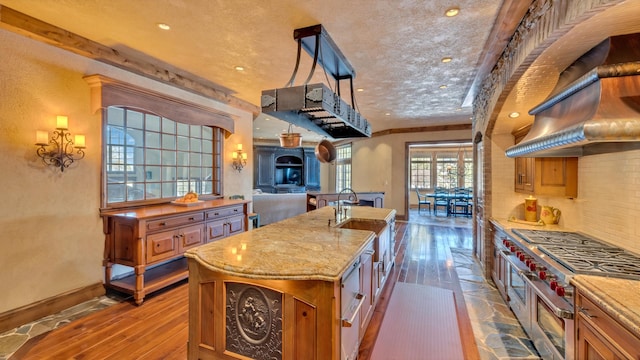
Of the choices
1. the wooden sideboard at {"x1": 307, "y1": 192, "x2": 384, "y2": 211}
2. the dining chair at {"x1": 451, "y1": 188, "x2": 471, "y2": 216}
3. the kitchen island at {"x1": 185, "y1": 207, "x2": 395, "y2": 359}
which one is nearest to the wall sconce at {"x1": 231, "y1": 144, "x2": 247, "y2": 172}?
the wooden sideboard at {"x1": 307, "y1": 192, "x2": 384, "y2": 211}

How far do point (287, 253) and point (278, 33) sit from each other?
2.08m

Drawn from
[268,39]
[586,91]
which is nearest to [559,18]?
[586,91]

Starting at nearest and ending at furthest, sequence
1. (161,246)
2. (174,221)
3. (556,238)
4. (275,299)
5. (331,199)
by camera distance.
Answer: (275,299) < (556,238) < (161,246) < (174,221) < (331,199)

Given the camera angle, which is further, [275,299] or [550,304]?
[550,304]

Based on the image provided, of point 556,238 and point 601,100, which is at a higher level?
point 601,100

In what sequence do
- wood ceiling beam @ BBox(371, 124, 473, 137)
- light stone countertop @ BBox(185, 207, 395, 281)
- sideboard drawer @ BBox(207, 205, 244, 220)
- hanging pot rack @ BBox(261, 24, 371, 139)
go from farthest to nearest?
wood ceiling beam @ BBox(371, 124, 473, 137) < sideboard drawer @ BBox(207, 205, 244, 220) < hanging pot rack @ BBox(261, 24, 371, 139) < light stone countertop @ BBox(185, 207, 395, 281)

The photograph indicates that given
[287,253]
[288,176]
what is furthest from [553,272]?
[288,176]

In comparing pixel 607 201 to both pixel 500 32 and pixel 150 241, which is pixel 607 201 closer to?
pixel 500 32

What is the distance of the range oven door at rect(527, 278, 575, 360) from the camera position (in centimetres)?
160

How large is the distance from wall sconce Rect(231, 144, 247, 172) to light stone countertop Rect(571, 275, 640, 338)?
4732mm

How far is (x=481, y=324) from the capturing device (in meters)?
2.63

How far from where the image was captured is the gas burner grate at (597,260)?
155 centimetres

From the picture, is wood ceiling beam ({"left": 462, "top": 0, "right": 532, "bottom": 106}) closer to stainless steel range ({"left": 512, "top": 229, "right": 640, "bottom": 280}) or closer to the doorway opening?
stainless steel range ({"left": 512, "top": 229, "right": 640, "bottom": 280})

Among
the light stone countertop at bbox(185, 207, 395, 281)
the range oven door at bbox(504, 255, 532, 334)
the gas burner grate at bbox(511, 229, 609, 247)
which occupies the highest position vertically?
the light stone countertop at bbox(185, 207, 395, 281)
